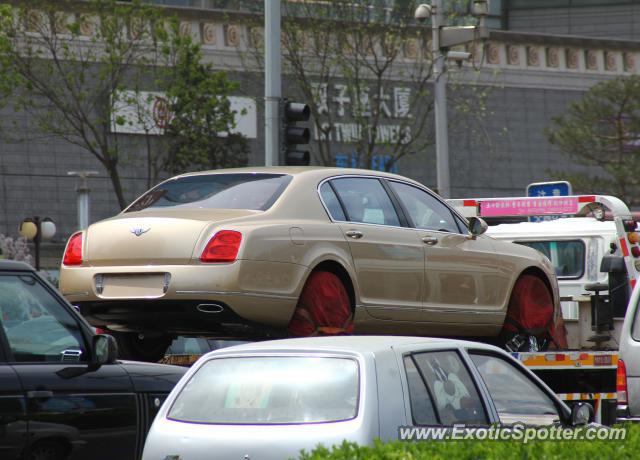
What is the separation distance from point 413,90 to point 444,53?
43.8 ft

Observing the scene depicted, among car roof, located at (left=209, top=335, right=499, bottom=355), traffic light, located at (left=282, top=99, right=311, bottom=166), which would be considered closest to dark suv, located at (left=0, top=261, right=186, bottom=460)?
car roof, located at (left=209, top=335, right=499, bottom=355)

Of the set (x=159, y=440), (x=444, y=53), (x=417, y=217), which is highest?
(x=444, y=53)

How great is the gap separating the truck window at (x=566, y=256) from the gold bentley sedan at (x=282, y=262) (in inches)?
139

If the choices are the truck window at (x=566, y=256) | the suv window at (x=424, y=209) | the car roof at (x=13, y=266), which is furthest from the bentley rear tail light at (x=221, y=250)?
the truck window at (x=566, y=256)

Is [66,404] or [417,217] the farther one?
[417,217]

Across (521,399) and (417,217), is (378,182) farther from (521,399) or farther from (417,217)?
(521,399)

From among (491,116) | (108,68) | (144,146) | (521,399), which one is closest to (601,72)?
(491,116)

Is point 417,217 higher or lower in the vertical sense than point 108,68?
lower

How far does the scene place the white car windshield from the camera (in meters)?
6.46

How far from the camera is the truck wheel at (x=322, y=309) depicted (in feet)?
32.6

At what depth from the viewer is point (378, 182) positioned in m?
10.9

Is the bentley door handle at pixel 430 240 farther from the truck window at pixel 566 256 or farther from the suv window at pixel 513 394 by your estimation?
the truck window at pixel 566 256

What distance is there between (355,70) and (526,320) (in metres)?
20.5

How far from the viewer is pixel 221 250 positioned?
9.55 meters
